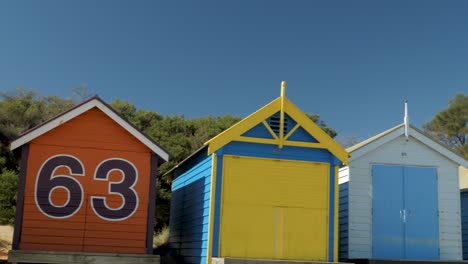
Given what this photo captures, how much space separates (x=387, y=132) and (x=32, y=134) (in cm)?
939

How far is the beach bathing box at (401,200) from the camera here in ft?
51.6

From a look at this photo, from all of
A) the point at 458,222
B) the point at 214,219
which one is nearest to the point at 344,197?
the point at 458,222

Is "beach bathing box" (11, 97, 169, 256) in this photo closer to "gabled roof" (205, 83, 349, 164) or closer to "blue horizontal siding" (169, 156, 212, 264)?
"blue horizontal siding" (169, 156, 212, 264)

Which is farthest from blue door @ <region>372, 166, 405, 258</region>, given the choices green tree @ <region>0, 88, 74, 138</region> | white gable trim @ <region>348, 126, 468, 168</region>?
green tree @ <region>0, 88, 74, 138</region>

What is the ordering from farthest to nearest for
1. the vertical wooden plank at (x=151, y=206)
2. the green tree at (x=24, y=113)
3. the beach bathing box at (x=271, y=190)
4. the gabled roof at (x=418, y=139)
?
the green tree at (x=24, y=113)
the gabled roof at (x=418, y=139)
the beach bathing box at (x=271, y=190)
the vertical wooden plank at (x=151, y=206)

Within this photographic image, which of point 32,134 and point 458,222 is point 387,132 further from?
point 32,134

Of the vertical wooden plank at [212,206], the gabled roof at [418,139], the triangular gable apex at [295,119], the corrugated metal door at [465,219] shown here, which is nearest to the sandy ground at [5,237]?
the vertical wooden plank at [212,206]

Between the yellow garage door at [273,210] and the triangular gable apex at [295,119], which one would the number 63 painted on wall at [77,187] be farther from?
the triangular gable apex at [295,119]

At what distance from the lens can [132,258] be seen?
12.6 metres

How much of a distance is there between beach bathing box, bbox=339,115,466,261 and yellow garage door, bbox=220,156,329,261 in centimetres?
219

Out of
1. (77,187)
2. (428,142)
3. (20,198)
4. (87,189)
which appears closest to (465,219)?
(428,142)

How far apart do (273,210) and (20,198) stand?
226 inches

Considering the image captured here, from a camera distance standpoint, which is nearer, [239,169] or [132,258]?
[132,258]

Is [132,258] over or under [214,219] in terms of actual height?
under
